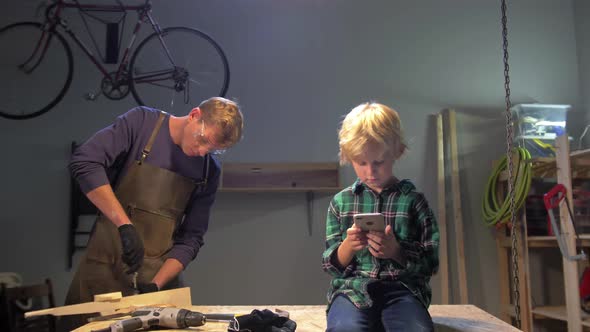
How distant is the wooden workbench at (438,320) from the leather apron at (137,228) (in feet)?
1.19

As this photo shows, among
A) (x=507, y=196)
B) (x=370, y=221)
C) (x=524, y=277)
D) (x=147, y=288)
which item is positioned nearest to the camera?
(x=370, y=221)

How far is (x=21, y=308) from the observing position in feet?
10.1

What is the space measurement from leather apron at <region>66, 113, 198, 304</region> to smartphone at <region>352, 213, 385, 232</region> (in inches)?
36.7

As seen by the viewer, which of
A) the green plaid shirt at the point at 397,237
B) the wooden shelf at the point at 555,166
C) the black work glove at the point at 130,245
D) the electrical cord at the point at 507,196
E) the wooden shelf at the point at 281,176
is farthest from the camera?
the wooden shelf at the point at 281,176

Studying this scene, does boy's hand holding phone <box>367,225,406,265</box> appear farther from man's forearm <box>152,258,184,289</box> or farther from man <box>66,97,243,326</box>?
man's forearm <box>152,258,184,289</box>

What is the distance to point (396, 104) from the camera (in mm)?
3674

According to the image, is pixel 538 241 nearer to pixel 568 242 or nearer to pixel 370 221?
pixel 568 242

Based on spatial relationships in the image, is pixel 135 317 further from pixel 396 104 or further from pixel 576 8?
pixel 576 8

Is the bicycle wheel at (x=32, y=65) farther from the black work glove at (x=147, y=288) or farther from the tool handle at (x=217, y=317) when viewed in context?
the tool handle at (x=217, y=317)

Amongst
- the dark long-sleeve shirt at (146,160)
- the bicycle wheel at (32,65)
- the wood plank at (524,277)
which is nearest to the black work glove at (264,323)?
the dark long-sleeve shirt at (146,160)

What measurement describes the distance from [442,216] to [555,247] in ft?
2.94

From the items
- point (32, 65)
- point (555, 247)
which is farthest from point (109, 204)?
point (555, 247)

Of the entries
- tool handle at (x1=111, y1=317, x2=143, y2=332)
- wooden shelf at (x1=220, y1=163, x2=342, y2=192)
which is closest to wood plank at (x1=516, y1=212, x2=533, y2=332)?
wooden shelf at (x1=220, y1=163, x2=342, y2=192)

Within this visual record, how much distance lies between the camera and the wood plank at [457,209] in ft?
11.0
